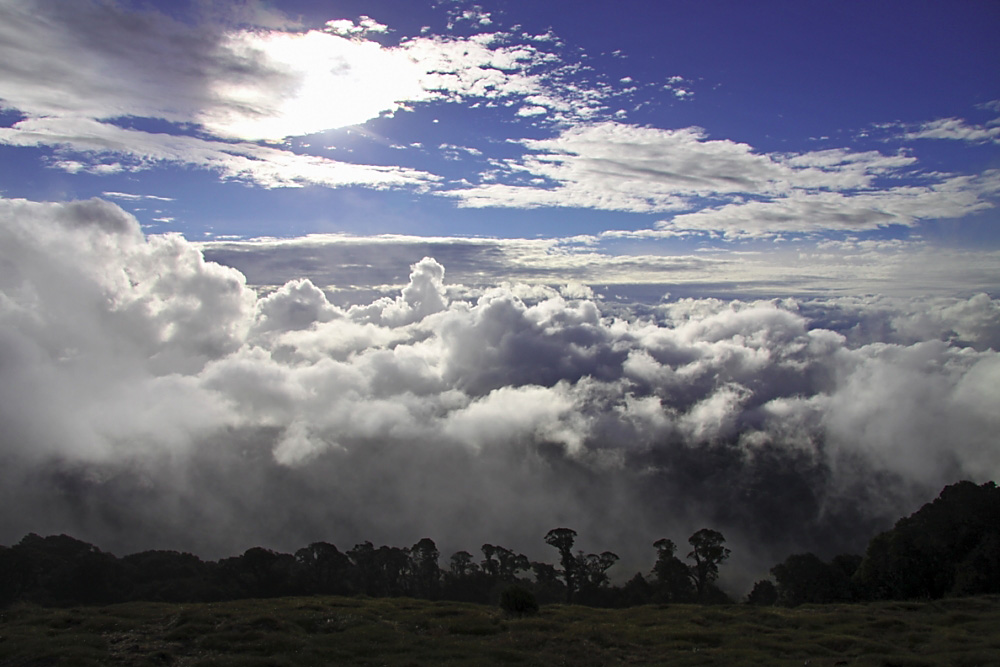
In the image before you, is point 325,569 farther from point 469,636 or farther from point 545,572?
point 469,636

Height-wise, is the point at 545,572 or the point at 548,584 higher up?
the point at 545,572

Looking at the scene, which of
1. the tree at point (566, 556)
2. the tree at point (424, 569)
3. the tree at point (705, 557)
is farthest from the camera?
the tree at point (424, 569)

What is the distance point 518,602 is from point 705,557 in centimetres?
5997

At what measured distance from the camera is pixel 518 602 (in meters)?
51.9

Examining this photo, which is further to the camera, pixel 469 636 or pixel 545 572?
pixel 545 572

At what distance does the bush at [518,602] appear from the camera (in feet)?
168

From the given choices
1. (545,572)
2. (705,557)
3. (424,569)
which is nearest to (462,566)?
(424,569)

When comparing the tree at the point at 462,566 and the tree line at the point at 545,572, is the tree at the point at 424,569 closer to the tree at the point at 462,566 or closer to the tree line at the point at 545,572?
the tree line at the point at 545,572

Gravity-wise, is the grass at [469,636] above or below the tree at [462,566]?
above

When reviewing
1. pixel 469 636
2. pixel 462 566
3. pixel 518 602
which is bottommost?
pixel 462 566

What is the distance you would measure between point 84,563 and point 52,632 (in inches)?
2973

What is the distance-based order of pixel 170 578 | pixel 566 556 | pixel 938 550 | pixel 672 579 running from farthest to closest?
pixel 566 556 < pixel 672 579 < pixel 170 578 < pixel 938 550

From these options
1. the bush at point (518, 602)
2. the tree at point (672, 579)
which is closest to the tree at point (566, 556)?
the tree at point (672, 579)

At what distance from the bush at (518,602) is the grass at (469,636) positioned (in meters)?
1.37
